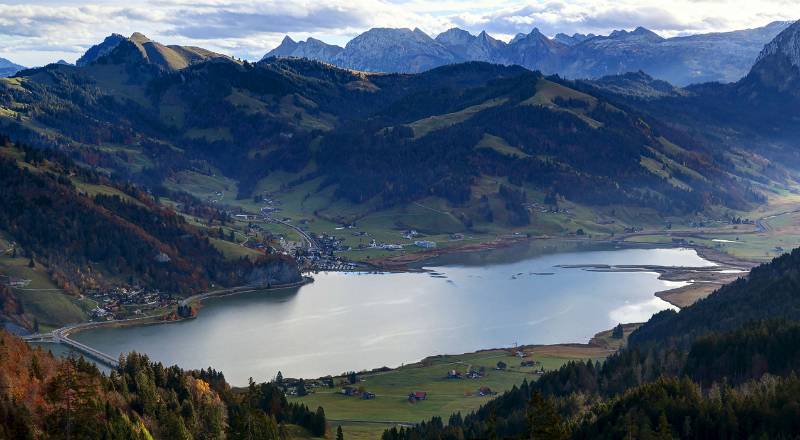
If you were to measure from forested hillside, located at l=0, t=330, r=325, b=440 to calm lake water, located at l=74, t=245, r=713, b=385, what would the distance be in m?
20.4

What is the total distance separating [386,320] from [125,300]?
37144 millimetres

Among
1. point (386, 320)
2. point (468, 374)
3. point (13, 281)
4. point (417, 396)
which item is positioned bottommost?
point (417, 396)

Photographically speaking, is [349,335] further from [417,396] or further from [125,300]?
[125,300]

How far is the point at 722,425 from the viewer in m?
67.9

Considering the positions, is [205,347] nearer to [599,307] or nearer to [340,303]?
[340,303]

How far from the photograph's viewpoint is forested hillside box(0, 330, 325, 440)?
219 ft

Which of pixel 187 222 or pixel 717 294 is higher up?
pixel 187 222

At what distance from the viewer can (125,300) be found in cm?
15075

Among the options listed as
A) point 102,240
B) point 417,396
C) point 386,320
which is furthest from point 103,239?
point 417,396

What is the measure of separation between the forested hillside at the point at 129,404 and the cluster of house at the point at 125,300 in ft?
170

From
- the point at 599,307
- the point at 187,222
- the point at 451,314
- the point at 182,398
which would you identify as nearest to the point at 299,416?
the point at 182,398

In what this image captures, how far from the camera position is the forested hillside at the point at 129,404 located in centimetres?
6669

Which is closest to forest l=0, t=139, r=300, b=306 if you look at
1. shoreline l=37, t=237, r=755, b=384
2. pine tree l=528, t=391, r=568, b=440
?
shoreline l=37, t=237, r=755, b=384

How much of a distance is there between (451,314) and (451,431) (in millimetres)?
63331
